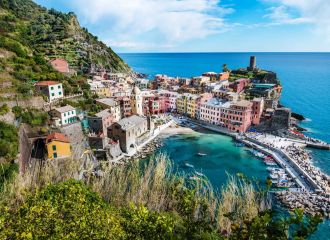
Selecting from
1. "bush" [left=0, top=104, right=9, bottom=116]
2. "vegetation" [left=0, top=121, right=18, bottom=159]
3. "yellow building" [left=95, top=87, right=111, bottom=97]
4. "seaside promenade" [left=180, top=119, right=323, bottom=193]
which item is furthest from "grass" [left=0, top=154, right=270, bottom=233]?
"yellow building" [left=95, top=87, right=111, bottom=97]

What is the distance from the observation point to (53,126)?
4122cm

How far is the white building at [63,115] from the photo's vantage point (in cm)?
4288

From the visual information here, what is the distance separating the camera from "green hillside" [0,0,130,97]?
46.8 m

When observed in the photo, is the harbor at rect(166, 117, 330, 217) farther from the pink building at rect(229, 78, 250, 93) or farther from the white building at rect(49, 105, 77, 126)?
the white building at rect(49, 105, 77, 126)

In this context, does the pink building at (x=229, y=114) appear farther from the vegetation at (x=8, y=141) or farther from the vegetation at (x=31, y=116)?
the vegetation at (x=8, y=141)

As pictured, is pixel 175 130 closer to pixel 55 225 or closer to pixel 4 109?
pixel 4 109

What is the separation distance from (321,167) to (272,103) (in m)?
26.8

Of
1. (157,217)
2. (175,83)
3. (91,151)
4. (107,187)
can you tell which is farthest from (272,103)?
(157,217)

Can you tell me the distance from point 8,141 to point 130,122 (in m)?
21.8

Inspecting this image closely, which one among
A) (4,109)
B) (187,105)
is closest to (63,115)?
(4,109)

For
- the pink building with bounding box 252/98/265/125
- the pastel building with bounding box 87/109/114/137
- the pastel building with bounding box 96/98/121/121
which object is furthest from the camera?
the pink building with bounding box 252/98/265/125

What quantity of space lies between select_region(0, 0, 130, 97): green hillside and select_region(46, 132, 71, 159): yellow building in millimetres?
11825

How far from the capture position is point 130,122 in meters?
48.9

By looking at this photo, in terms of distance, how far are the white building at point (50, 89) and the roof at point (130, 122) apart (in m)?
13.6
